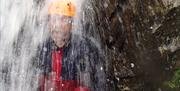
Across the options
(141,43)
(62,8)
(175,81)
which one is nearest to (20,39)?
(62,8)

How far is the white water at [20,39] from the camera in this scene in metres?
5.64

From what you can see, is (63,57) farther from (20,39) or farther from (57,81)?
(20,39)

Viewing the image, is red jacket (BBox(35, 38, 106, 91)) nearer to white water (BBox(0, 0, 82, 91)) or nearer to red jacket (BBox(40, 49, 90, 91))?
red jacket (BBox(40, 49, 90, 91))

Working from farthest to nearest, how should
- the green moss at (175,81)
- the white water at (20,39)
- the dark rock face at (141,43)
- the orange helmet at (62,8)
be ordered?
1. the dark rock face at (141,43)
2. the green moss at (175,81)
3. the white water at (20,39)
4. the orange helmet at (62,8)

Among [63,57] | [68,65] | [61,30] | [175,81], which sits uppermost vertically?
[61,30]

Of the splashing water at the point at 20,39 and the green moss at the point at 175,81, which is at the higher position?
the splashing water at the point at 20,39

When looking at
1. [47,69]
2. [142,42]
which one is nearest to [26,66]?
[47,69]

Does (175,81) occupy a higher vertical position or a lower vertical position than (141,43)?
lower

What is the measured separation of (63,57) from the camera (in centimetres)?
529

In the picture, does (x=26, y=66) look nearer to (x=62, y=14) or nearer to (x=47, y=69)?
(x=47, y=69)

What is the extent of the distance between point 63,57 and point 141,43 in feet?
6.99

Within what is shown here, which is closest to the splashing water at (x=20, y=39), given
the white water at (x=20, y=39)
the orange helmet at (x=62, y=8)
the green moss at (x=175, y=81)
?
the white water at (x=20, y=39)

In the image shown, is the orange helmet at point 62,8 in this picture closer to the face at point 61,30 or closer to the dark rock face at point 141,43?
the face at point 61,30

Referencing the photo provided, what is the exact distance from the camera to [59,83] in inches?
203
